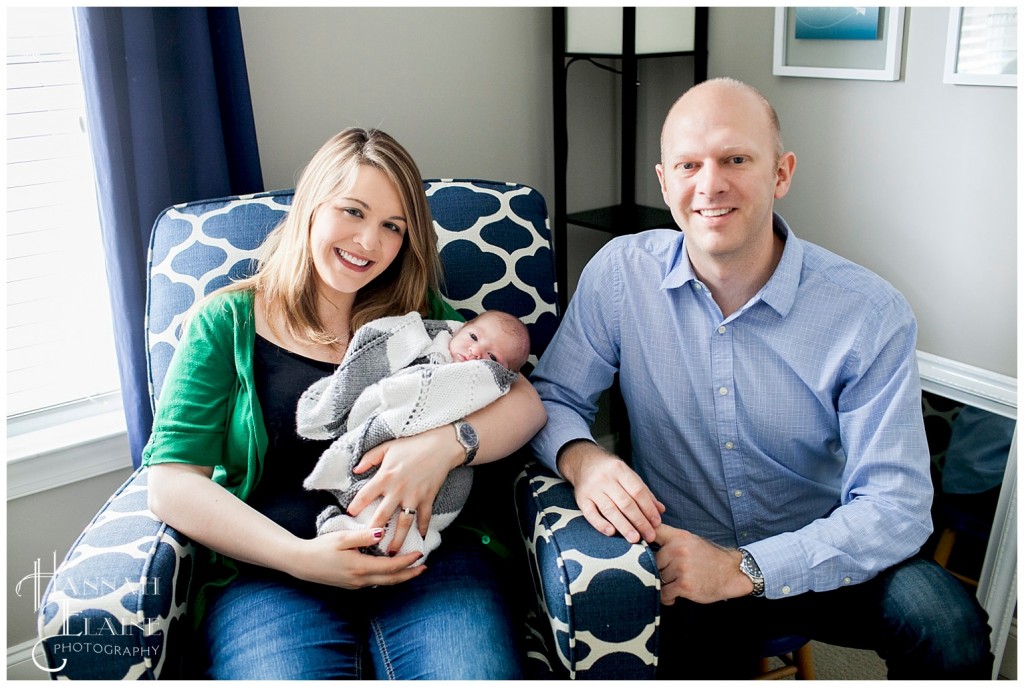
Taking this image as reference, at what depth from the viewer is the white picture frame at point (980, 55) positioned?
1.78 metres

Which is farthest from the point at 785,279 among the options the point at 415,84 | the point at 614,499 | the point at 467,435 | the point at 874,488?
the point at 415,84

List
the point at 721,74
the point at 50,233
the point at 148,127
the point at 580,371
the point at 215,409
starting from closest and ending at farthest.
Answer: the point at 215,409 < the point at 580,371 < the point at 148,127 < the point at 50,233 < the point at 721,74

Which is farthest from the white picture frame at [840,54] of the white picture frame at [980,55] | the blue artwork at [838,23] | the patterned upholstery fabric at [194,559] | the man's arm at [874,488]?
the patterned upholstery fabric at [194,559]

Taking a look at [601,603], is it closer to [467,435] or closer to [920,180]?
[467,435]

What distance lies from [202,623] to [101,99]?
3.27 feet

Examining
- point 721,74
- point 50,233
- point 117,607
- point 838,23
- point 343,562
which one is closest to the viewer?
point 117,607

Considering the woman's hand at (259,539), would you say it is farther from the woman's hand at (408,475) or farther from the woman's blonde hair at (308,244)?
the woman's blonde hair at (308,244)

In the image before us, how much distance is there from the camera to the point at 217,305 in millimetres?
1499

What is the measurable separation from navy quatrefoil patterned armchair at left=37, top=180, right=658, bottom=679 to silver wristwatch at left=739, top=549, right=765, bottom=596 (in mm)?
189

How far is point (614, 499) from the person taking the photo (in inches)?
54.4

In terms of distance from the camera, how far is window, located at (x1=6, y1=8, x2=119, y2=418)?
186 cm

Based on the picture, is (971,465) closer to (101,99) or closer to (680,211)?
(680,211)

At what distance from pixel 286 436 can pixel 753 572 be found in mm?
777

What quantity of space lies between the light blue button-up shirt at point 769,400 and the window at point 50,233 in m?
1.09
